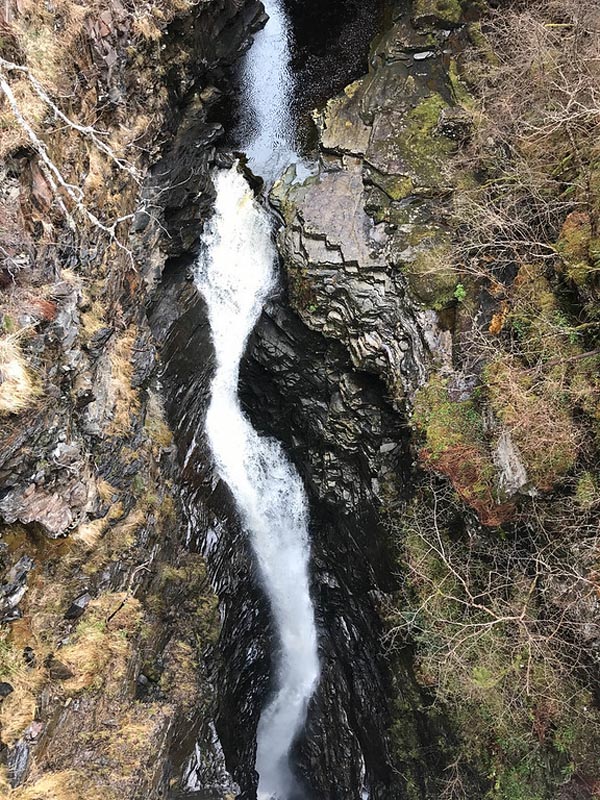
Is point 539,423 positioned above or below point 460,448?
above

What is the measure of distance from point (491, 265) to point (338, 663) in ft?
28.3

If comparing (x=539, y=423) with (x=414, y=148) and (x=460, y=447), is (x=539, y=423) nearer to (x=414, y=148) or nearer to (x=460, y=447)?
(x=460, y=447)

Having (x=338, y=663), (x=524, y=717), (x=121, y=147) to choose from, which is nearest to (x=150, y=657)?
(x=338, y=663)

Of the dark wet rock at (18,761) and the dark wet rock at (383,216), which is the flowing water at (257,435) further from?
the dark wet rock at (18,761)

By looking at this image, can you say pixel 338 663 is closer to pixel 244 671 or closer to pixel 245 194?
pixel 244 671

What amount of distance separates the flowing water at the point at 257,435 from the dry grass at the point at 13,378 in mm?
5492

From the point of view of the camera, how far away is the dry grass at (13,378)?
5387 mm

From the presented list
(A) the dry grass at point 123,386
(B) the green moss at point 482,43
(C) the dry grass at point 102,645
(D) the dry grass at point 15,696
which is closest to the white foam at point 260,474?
(A) the dry grass at point 123,386

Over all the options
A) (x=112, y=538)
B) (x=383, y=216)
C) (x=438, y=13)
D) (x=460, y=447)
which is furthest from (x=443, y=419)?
(x=438, y=13)

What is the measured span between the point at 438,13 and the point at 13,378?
9.59m

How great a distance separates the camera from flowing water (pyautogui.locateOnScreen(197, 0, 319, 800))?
10.6 meters

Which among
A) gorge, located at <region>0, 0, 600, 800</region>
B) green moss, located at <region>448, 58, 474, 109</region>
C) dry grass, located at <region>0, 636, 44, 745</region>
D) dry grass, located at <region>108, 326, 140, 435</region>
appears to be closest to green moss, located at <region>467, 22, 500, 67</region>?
gorge, located at <region>0, 0, 600, 800</region>

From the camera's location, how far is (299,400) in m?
10.6

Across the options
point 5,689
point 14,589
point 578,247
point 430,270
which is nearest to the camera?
point 5,689
